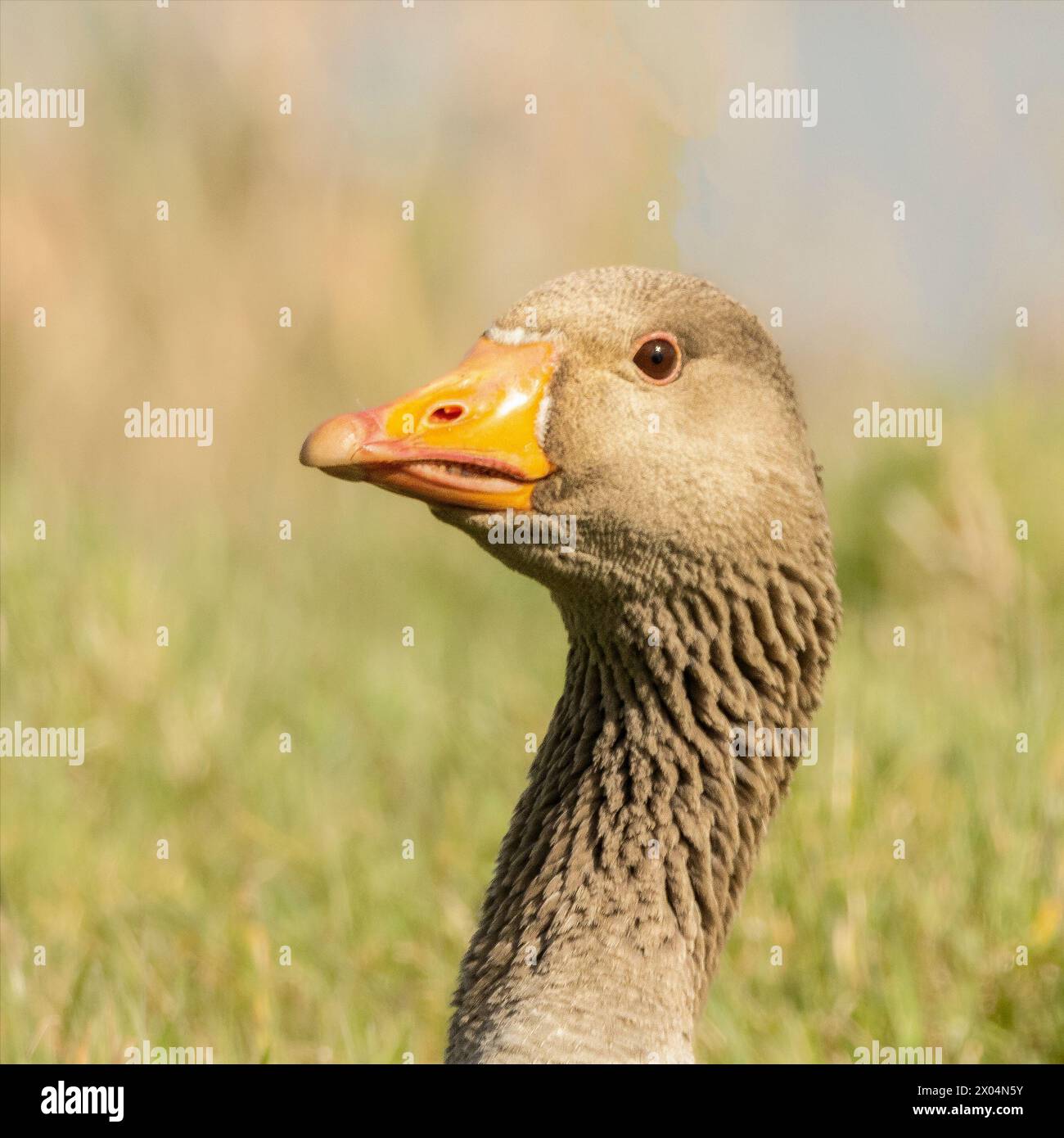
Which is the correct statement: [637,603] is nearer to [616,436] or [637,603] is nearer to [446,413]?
[616,436]

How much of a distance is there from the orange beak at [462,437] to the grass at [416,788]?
1.80 meters

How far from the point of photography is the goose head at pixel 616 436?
358 cm

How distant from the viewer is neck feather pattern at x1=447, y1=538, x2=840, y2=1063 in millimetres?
3613

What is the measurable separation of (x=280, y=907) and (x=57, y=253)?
5958mm

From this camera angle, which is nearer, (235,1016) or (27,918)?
(235,1016)

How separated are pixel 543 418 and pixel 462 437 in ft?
0.64

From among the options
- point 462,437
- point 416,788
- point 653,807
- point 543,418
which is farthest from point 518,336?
point 416,788

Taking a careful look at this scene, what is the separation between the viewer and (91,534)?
8352 mm

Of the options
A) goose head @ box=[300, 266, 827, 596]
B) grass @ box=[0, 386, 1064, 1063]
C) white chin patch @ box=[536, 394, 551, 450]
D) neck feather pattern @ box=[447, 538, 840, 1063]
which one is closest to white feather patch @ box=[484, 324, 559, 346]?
goose head @ box=[300, 266, 827, 596]

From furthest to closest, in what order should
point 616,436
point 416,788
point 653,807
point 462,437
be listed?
point 416,788
point 653,807
point 616,436
point 462,437

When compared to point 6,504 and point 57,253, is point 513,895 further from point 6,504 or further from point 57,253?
point 57,253

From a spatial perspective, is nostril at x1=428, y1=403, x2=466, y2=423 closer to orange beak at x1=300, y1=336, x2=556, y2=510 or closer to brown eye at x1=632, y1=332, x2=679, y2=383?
orange beak at x1=300, y1=336, x2=556, y2=510

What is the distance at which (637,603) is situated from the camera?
3.69 m
